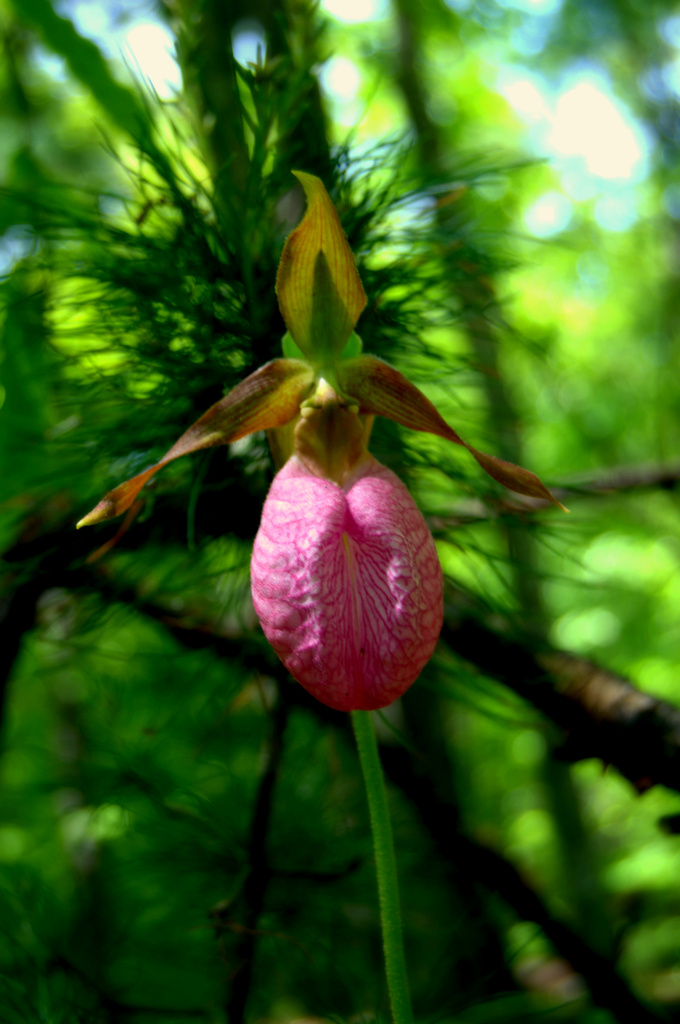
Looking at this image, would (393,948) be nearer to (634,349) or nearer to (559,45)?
(559,45)

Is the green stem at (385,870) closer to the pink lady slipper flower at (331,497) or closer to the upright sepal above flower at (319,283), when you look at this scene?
the pink lady slipper flower at (331,497)

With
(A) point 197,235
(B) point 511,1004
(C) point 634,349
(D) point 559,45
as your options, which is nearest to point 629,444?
(C) point 634,349

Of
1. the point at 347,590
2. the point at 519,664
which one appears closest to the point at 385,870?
the point at 347,590

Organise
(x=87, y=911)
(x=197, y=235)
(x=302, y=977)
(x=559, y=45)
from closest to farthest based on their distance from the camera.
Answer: (x=197, y=235)
(x=302, y=977)
(x=87, y=911)
(x=559, y=45)

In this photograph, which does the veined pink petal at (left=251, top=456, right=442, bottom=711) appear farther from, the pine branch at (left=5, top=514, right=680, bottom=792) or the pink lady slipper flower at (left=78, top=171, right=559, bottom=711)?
the pine branch at (left=5, top=514, right=680, bottom=792)

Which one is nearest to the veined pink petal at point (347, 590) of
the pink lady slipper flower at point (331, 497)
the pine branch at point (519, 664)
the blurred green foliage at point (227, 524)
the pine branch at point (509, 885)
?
the pink lady slipper flower at point (331, 497)

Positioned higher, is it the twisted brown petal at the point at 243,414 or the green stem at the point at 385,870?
the twisted brown petal at the point at 243,414

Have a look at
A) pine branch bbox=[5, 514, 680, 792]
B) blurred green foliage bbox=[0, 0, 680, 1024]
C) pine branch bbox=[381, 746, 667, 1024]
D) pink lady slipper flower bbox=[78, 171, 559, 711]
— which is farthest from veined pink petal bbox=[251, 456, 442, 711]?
pine branch bbox=[381, 746, 667, 1024]
